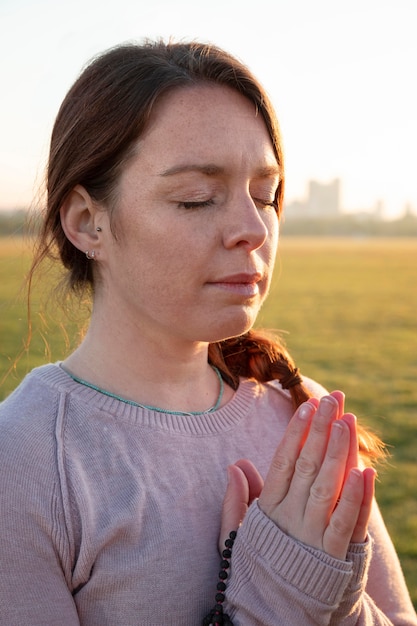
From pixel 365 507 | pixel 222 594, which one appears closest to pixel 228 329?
pixel 365 507

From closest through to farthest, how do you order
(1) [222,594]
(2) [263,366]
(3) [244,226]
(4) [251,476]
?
(1) [222,594] < (3) [244,226] < (4) [251,476] < (2) [263,366]

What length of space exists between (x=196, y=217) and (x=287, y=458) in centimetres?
74

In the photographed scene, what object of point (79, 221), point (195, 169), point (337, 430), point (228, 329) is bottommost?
point (337, 430)

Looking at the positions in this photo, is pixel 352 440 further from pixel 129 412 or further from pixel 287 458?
pixel 129 412

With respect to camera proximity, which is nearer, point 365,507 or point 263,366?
point 365,507

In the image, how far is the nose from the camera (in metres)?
2.18

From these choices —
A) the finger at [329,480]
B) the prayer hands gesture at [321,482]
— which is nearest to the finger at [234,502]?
the prayer hands gesture at [321,482]

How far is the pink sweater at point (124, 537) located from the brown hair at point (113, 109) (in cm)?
57

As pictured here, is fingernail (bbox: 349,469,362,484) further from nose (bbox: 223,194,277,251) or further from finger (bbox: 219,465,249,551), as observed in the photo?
nose (bbox: 223,194,277,251)

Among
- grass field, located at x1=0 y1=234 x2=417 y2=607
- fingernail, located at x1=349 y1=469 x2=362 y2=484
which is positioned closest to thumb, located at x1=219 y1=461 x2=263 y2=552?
fingernail, located at x1=349 y1=469 x2=362 y2=484

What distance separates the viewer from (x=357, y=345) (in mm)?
15422

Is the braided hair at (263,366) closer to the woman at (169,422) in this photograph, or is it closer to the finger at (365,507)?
the woman at (169,422)

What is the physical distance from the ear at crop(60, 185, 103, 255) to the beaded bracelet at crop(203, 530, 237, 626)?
0.99 metres

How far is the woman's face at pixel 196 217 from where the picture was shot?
2.14 m
